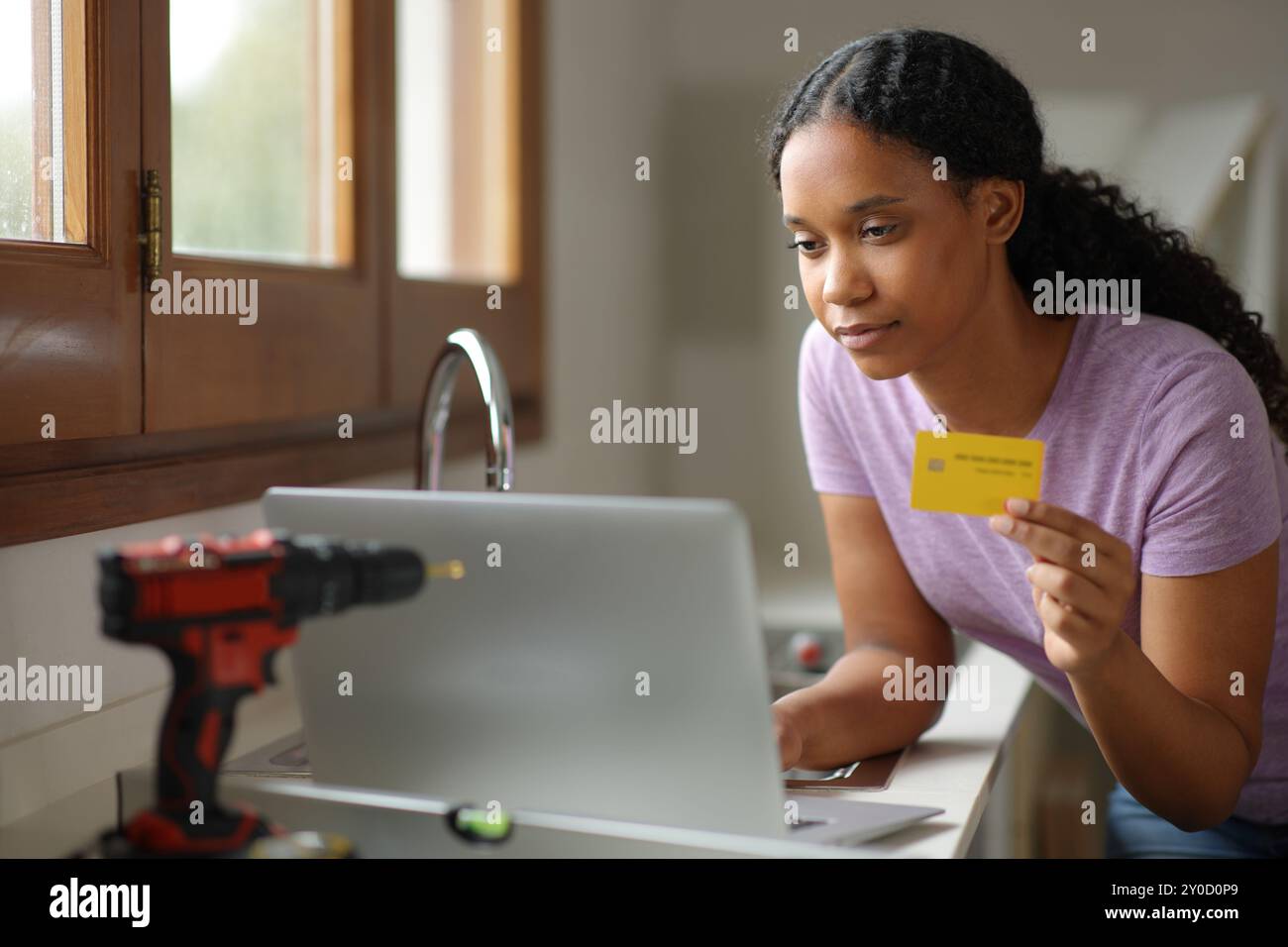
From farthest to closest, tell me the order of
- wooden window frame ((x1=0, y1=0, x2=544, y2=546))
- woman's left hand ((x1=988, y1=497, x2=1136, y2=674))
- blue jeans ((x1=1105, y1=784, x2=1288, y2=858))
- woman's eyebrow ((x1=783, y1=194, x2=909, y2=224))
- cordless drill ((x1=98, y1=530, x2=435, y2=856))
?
blue jeans ((x1=1105, y1=784, x2=1288, y2=858)) → wooden window frame ((x1=0, y1=0, x2=544, y2=546)) → woman's eyebrow ((x1=783, y1=194, x2=909, y2=224)) → woman's left hand ((x1=988, y1=497, x2=1136, y2=674)) → cordless drill ((x1=98, y1=530, x2=435, y2=856))

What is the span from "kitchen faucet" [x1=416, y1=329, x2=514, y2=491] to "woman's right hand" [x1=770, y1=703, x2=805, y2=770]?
0.35 metres

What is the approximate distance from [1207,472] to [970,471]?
12.4 inches

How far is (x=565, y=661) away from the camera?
2.75ft

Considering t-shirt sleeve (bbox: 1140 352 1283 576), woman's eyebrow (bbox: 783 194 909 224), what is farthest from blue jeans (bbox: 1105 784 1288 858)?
woman's eyebrow (bbox: 783 194 909 224)

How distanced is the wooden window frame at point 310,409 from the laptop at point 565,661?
1.24ft

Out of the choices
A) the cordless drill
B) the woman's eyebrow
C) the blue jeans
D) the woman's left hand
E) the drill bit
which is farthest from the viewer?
the blue jeans

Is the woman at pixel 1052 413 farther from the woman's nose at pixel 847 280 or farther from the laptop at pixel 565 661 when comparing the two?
the laptop at pixel 565 661

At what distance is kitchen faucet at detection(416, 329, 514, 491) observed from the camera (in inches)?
48.7

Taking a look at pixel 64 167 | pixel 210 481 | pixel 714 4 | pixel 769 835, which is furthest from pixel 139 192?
pixel 714 4

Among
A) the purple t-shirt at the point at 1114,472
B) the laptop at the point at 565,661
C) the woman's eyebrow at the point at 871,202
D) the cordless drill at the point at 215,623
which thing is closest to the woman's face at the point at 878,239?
the woman's eyebrow at the point at 871,202

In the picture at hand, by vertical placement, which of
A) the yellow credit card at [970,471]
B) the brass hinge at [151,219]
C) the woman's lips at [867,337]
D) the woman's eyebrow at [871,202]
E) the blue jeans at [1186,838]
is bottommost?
the blue jeans at [1186,838]

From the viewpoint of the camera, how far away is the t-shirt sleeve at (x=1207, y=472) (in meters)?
1.08

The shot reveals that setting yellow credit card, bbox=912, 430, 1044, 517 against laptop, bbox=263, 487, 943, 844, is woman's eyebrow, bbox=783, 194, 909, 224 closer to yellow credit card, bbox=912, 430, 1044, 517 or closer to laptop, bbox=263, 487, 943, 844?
yellow credit card, bbox=912, 430, 1044, 517
